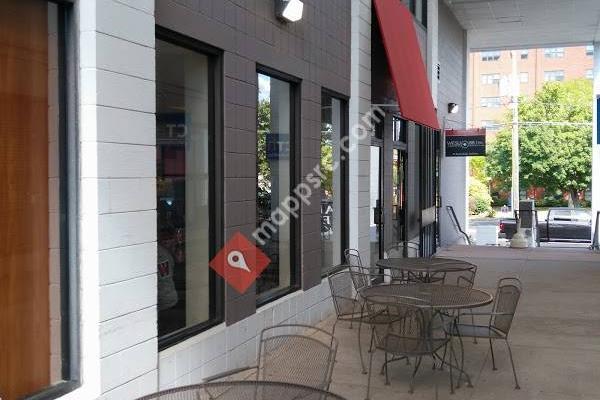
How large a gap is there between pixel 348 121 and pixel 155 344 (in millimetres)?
4739

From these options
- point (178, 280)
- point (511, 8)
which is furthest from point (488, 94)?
point (178, 280)

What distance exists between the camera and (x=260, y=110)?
619 cm

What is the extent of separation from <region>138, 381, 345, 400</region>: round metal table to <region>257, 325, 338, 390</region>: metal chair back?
1.89 feet

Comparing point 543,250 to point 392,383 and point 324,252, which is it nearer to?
point 324,252

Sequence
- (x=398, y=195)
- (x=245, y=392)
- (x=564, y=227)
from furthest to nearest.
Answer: (x=564, y=227), (x=398, y=195), (x=245, y=392)

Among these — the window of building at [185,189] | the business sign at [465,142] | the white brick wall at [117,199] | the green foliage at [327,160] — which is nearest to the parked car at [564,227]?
the business sign at [465,142]

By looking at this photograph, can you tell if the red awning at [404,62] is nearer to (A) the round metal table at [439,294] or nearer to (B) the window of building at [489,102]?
(A) the round metal table at [439,294]

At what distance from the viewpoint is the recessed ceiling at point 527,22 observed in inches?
626

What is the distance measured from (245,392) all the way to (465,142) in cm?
1379

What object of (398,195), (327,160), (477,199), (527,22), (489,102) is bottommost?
(477,199)

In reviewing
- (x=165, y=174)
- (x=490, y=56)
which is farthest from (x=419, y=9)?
(x=490, y=56)

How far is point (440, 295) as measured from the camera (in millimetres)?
5422

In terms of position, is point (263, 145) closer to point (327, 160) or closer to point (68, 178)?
point (327, 160)

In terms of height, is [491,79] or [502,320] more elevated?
[491,79]
